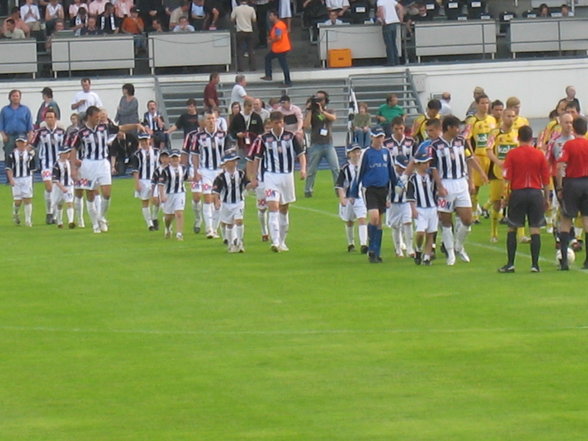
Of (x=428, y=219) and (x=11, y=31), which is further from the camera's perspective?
(x=11, y=31)

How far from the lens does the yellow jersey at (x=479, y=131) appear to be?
26.5 metres

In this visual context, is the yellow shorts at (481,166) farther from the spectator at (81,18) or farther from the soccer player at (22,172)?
the spectator at (81,18)

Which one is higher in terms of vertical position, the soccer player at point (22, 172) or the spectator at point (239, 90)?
the spectator at point (239, 90)

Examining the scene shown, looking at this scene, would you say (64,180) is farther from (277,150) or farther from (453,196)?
(453,196)

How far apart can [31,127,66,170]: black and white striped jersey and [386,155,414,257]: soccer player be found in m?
8.60

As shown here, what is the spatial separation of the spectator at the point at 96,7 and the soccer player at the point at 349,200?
75.4 ft

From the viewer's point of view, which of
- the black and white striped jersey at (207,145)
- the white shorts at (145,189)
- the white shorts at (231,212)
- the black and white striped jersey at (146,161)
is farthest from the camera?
the black and white striped jersey at (146,161)

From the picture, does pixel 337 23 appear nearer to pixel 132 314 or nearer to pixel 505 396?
pixel 132 314

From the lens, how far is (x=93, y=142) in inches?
1128

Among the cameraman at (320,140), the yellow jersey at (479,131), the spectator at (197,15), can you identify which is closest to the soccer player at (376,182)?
the yellow jersey at (479,131)

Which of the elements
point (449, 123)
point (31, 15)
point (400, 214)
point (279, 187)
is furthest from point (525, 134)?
point (31, 15)

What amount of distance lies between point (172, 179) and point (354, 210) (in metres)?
3.92

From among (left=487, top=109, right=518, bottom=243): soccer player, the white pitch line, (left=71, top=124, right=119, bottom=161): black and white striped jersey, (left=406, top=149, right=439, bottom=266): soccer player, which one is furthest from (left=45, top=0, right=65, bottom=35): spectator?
the white pitch line

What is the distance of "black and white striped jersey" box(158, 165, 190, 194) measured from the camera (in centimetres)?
2702
